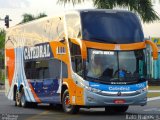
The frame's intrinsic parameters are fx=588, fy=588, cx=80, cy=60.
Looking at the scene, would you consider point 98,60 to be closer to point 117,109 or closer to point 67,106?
point 67,106

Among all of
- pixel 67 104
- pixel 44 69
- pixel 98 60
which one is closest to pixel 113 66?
pixel 98 60

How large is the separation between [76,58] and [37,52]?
4.80 m

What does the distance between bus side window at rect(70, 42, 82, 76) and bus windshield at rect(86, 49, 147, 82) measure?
1.14 feet

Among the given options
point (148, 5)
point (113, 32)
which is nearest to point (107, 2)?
point (148, 5)

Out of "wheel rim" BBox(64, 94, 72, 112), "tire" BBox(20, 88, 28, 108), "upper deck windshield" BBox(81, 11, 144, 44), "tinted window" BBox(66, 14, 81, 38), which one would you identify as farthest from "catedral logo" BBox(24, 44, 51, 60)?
"upper deck windshield" BBox(81, 11, 144, 44)

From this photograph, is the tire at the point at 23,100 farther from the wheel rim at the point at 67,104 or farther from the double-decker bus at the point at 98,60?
the wheel rim at the point at 67,104

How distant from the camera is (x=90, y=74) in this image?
20.0m

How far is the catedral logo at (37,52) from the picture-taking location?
77.4ft

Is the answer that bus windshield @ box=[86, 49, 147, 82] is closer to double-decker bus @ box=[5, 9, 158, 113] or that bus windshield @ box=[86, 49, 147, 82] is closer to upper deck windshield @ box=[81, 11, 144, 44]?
double-decker bus @ box=[5, 9, 158, 113]

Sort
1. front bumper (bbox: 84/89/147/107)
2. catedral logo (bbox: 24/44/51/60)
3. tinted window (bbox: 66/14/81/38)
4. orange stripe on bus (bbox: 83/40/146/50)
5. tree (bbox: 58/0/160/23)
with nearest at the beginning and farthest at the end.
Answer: front bumper (bbox: 84/89/147/107) < orange stripe on bus (bbox: 83/40/146/50) < tinted window (bbox: 66/14/81/38) < catedral logo (bbox: 24/44/51/60) < tree (bbox: 58/0/160/23)

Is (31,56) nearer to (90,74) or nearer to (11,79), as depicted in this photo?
(11,79)

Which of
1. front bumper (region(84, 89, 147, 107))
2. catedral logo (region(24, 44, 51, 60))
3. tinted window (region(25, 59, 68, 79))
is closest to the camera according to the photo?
front bumper (region(84, 89, 147, 107))

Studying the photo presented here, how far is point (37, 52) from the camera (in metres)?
24.9

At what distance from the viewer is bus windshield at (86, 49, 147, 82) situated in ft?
65.7
